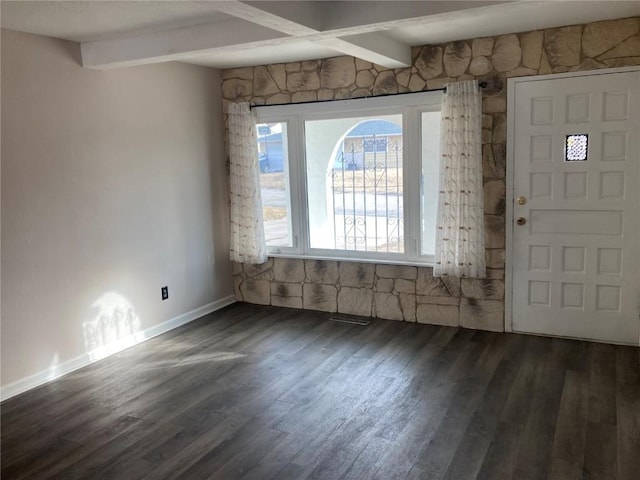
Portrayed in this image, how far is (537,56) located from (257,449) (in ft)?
11.3

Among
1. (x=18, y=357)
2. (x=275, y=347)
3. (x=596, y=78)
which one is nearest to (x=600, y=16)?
(x=596, y=78)

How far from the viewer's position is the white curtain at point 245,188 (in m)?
5.29

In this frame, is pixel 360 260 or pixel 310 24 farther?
pixel 360 260

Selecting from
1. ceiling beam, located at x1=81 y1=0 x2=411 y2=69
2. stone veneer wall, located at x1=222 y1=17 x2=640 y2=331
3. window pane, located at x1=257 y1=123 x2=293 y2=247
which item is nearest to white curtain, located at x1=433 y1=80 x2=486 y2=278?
stone veneer wall, located at x1=222 y1=17 x2=640 y2=331

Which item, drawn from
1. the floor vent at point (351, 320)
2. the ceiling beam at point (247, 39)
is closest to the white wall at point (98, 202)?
the ceiling beam at point (247, 39)

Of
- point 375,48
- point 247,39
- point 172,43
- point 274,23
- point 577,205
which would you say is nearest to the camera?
point 274,23

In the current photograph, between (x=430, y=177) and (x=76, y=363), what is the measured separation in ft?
10.5

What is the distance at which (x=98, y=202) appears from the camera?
13.8 feet

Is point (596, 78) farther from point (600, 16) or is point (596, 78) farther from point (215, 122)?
point (215, 122)

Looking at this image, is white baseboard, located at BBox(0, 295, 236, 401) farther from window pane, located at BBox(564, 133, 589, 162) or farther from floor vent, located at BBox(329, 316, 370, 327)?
window pane, located at BBox(564, 133, 589, 162)

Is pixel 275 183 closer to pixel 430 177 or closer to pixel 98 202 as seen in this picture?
pixel 430 177

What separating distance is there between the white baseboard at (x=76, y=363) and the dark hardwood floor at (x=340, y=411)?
91 millimetres

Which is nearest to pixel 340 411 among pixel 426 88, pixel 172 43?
pixel 172 43

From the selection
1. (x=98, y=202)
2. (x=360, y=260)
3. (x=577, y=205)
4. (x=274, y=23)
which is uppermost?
(x=274, y=23)
